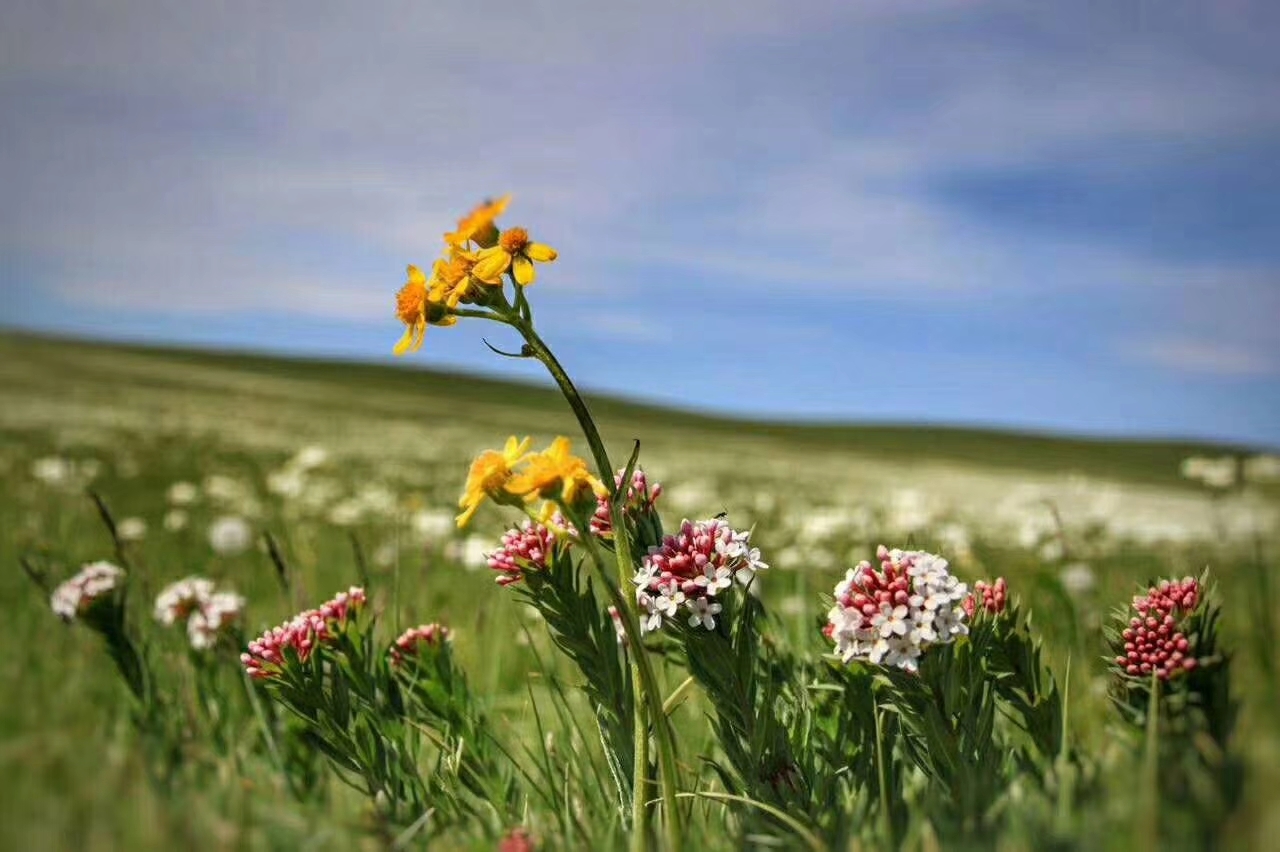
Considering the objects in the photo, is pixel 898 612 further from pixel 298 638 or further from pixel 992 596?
pixel 298 638

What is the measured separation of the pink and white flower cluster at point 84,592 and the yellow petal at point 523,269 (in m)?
2.02

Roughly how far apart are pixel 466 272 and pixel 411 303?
150mm

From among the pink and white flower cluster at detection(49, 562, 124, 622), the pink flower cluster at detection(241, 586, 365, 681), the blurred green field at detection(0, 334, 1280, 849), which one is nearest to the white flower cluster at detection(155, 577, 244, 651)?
the blurred green field at detection(0, 334, 1280, 849)

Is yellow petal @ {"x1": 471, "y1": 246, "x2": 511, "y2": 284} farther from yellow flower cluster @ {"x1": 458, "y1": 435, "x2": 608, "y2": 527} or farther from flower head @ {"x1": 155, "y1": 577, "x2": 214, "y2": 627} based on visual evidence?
flower head @ {"x1": 155, "y1": 577, "x2": 214, "y2": 627}

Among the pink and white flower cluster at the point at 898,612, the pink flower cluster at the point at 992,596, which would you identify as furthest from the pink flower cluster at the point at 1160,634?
the pink and white flower cluster at the point at 898,612

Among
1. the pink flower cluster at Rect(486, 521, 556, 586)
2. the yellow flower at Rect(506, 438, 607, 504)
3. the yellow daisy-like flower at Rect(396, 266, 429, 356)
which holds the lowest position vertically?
the pink flower cluster at Rect(486, 521, 556, 586)

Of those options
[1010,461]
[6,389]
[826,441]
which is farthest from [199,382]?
[1010,461]

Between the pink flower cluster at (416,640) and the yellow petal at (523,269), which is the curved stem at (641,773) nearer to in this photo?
the pink flower cluster at (416,640)

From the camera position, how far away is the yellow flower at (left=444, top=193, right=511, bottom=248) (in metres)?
2.27

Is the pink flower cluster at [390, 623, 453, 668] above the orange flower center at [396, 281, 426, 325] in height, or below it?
below

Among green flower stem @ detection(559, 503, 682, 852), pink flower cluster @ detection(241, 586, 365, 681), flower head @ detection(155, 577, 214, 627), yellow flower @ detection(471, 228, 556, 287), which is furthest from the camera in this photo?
flower head @ detection(155, 577, 214, 627)

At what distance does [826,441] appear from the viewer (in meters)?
85.2

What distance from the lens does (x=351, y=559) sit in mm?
8453

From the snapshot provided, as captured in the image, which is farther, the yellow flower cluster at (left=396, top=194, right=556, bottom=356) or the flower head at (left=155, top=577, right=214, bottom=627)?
the flower head at (left=155, top=577, right=214, bottom=627)
